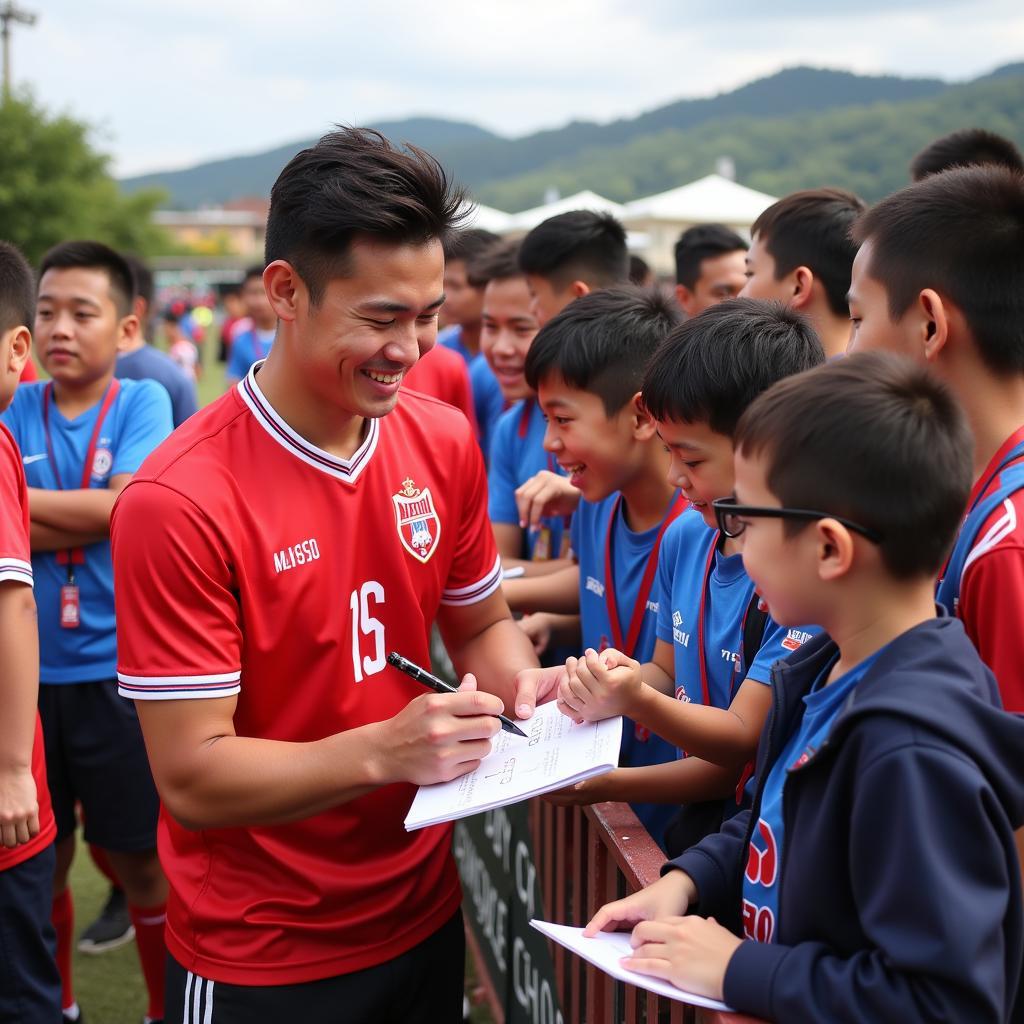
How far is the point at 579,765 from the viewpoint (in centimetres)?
196

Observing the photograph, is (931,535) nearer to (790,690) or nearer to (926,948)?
(790,690)

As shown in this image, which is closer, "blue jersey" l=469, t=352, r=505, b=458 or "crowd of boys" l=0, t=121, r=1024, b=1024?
"crowd of boys" l=0, t=121, r=1024, b=1024

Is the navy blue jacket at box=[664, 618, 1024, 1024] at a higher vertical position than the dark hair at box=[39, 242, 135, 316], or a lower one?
lower

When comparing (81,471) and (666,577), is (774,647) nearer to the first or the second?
(666,577)

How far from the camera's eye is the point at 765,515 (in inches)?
65.2

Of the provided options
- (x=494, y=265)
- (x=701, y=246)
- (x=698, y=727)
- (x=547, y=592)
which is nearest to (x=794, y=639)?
(x=698, y=727)

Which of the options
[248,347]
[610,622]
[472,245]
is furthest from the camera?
[248,347]

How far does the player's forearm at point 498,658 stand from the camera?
2.74m

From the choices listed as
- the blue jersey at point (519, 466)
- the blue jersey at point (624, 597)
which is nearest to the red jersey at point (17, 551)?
the blue jersey at point (624, 597)

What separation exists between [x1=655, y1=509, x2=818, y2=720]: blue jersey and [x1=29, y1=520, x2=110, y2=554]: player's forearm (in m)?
2.34

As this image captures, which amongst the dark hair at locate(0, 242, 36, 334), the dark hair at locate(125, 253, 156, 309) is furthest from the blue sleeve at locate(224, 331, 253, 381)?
the dark hair at locate(0, 242, 36, 334)

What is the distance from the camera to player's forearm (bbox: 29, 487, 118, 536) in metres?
3.98

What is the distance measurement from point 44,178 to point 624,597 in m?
56.3

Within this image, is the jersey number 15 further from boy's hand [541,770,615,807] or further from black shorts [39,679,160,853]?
black shorts [39,679,160,853]
